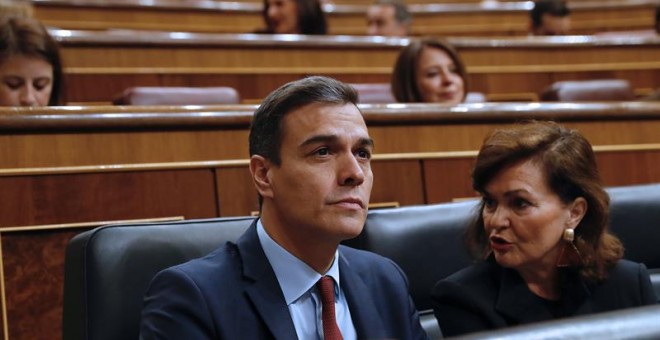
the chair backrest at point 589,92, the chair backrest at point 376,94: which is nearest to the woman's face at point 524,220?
the chair backrest at point 376,94

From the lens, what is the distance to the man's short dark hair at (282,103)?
59cm

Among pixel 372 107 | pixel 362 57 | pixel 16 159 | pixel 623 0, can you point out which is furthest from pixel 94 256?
pixel 623 0

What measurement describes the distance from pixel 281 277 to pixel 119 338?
102 mm

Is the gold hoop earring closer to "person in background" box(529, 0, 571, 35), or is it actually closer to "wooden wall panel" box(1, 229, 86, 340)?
"wooden wall panel" box(1, 229, 86, 340)

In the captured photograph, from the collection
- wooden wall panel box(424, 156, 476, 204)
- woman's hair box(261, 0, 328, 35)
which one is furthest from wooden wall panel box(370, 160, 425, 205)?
woman's hair box(261, 0, 328, 35)

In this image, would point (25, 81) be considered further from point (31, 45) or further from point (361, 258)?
point (361, 258)

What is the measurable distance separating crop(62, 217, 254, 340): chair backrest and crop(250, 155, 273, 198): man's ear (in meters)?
0.07

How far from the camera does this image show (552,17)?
2.08 metres

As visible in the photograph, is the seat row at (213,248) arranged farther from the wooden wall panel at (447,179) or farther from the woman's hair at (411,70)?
the woman's hair at (411,70)

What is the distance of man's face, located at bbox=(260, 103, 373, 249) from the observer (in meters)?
0.57

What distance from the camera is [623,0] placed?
2510 mm

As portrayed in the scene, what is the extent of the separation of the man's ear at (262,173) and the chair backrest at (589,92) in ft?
3.30

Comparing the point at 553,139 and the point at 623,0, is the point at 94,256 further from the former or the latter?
the point at 623,0

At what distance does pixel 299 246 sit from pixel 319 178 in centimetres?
4
